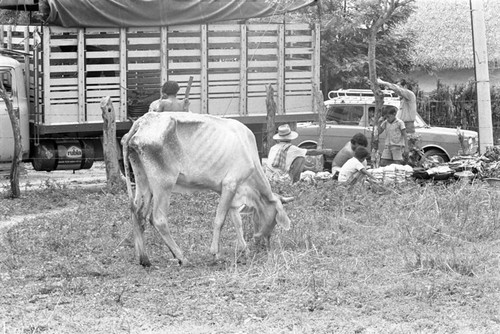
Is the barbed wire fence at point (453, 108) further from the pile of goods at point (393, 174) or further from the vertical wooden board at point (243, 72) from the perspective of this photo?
the pile of goods at point (393, 174)

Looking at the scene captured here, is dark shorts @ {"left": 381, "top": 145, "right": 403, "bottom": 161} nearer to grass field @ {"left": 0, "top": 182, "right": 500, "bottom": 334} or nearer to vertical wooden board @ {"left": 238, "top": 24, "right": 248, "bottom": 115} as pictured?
vertical wooden board @ {"left": 238, "top": 24, "right": 248, "bottom": 115}

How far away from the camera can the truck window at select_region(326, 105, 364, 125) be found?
19109 mm

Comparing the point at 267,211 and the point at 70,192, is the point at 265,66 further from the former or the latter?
the point at 267,211

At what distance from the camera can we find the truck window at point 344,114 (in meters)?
19.1

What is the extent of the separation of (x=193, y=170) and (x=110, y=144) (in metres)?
5.60

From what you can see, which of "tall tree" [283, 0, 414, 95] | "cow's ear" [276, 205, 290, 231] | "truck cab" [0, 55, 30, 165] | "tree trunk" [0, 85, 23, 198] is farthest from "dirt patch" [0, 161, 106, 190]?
"cow's ear" [276, 205, 290, 231]

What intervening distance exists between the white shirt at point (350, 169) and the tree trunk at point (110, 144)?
10.7ft

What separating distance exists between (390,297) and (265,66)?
9250 mm

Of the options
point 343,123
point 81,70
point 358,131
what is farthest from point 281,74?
point 81,70

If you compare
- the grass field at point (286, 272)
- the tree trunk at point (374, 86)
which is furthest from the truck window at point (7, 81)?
the tree trunk at point (374, 86)

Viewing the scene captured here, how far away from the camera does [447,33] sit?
91.1 feet

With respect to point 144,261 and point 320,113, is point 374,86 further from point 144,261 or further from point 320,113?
point 144,261

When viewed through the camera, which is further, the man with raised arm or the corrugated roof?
the corrugated roof

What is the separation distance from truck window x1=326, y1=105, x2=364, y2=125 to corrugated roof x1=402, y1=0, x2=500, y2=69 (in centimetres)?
770
